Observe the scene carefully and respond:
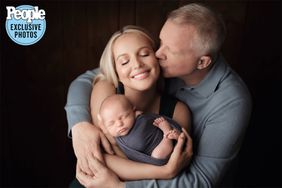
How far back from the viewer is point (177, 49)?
1.14 metres

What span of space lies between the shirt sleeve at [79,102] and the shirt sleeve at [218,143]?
0.39 meters

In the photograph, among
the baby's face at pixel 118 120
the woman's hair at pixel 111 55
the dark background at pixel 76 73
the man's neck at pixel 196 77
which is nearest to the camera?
the baby's face at pixel 118 120

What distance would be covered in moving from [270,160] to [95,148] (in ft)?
3.48

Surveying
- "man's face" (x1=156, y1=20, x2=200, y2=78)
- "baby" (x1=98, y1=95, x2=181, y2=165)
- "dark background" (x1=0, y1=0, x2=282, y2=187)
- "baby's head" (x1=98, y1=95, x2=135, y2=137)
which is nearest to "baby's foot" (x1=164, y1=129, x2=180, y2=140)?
"baby" (x1=98, y1=95, x2=181, y2=165)

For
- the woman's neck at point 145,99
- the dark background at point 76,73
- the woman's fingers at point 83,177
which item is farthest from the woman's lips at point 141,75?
the dark background at point 76,73

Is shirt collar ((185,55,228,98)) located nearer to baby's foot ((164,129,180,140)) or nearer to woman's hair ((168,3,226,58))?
woman's hair ((168,3,226,58))

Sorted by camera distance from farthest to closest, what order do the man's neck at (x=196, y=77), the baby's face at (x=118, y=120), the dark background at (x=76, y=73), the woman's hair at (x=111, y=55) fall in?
the dark background at (x=76, y=73), the man's neck at (x=196, y=77), the woman's hair at (x=111, y=55), the baby's face at (x=118, y=120)

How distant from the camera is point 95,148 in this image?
43.0 inches

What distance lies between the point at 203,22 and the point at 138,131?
41 centimetres

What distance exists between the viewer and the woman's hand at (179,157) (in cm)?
104

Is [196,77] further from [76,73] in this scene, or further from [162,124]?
[76,73]

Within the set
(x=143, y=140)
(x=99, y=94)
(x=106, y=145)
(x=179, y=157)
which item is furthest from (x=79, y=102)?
(x=179, y=157)

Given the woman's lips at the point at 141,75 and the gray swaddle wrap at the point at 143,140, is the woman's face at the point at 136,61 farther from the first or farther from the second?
the gray swaddle wrap at the point at 143,140

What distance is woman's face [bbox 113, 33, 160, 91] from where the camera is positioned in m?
1.08
